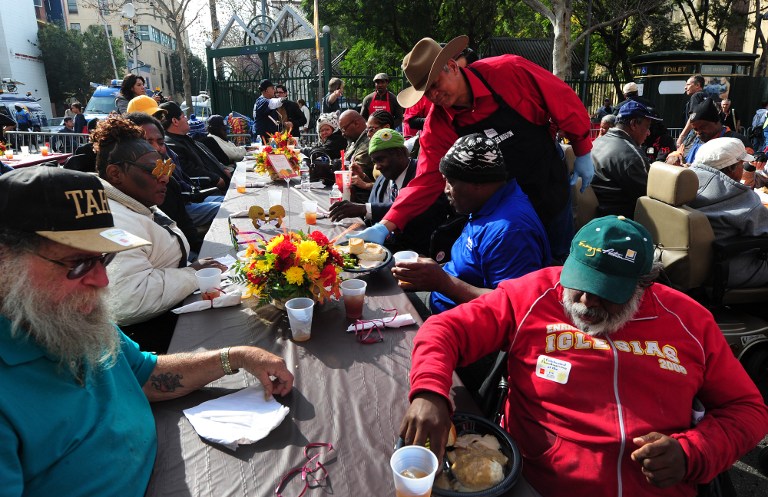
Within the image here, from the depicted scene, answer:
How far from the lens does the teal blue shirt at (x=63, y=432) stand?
1.19 m

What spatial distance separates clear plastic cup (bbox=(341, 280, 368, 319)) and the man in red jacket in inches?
41.0

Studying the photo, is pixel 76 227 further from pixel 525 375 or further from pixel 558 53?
pixel 558 53

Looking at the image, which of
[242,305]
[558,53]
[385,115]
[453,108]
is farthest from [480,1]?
[242,305]

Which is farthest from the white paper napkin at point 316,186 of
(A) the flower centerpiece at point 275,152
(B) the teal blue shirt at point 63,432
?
(B) the teal blue shirt at point 63,432

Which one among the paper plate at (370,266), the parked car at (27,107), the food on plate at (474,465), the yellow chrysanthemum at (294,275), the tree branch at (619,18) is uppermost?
the tree branch at (619,18)

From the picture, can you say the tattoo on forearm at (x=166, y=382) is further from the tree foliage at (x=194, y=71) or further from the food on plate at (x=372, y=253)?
the tree foliage at (x=194, y=71)

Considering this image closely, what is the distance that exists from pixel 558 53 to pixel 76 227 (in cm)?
1743

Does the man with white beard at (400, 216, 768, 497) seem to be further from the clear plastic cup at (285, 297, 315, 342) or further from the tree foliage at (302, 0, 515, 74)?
the tree foliage at (302, 0, 515, 74)

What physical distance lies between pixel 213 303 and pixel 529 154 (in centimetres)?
234

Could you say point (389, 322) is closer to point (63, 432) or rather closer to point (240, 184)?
point (63, 432)

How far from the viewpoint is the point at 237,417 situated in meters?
1.66

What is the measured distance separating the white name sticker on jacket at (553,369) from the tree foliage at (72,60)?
4995 cm

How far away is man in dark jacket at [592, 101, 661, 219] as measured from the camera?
5.00m

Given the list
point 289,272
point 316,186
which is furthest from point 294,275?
point 316,186
